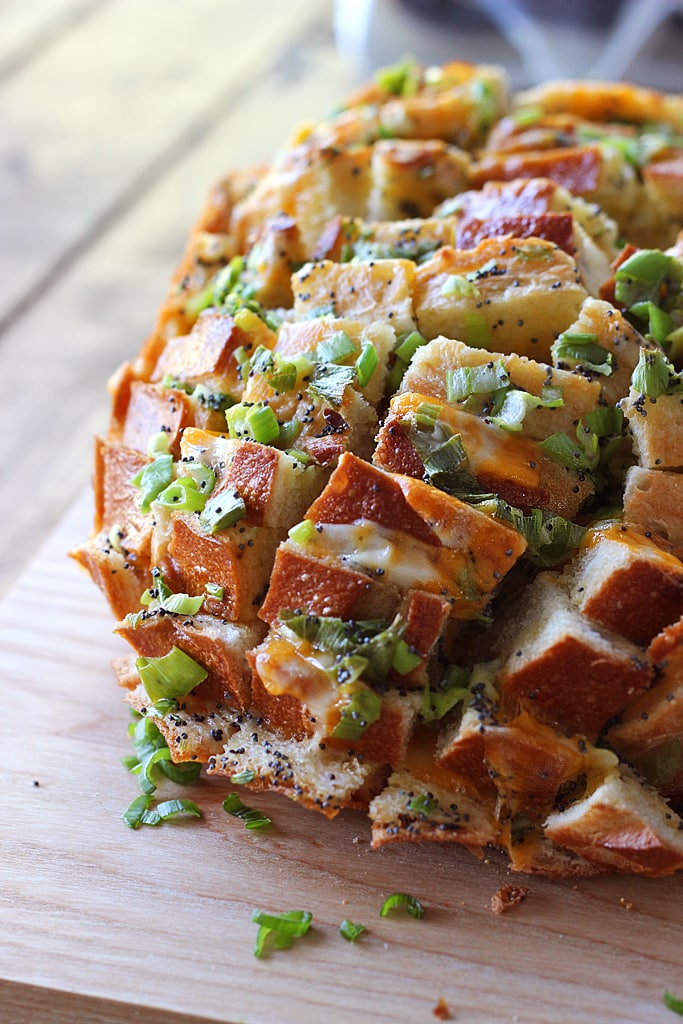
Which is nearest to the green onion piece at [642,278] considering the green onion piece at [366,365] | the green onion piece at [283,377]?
the green onion piece at [366,365]

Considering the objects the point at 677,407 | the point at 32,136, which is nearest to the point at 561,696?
the point at 677,407

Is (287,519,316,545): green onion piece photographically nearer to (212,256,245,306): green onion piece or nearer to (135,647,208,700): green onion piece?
(135,647,208,700): green onion piece

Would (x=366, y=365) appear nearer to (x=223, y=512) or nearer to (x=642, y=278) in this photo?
(x=223, y=512)

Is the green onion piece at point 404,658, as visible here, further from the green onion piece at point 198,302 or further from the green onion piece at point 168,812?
the green onion piece at point 198,302

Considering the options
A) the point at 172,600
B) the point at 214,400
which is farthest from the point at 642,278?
the point at 172,600

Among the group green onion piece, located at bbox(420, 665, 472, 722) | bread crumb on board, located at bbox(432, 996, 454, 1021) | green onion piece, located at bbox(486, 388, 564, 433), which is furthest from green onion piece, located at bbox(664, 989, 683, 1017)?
green onion piece, located at bbox(486, 388, 564, 433)

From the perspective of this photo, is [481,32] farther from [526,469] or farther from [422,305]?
[526,469]
